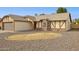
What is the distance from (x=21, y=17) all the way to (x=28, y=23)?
14 cm

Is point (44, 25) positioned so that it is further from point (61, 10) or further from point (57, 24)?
point (61, 10)

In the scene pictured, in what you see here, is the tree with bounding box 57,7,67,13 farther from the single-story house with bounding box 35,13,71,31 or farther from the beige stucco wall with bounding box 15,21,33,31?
the beige stucco wall with bounding box 15,21,33,31

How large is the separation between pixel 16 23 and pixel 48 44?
590mm

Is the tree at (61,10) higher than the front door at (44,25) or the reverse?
higher

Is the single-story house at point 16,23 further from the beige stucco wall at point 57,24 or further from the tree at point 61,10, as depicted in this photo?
the tree at point 61,10

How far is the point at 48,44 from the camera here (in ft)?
8.25

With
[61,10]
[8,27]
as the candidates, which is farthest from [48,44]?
[8,27]

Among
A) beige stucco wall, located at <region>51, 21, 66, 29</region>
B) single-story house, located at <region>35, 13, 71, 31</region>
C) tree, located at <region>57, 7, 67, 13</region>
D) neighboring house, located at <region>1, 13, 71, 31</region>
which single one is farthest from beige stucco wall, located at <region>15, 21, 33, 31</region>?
tree, located at <region>57, 7, 67, 13</region>

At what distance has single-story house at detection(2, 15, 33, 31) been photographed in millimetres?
2545

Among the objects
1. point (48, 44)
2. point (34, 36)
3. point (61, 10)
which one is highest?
point (61, 10)

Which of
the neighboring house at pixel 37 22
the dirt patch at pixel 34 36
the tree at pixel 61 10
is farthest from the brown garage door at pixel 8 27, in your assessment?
the tree at pixel 61 10

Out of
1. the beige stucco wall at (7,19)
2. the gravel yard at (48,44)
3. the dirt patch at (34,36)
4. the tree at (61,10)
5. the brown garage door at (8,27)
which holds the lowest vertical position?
the gravel yard at (48,44)

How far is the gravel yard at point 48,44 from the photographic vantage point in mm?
2490
